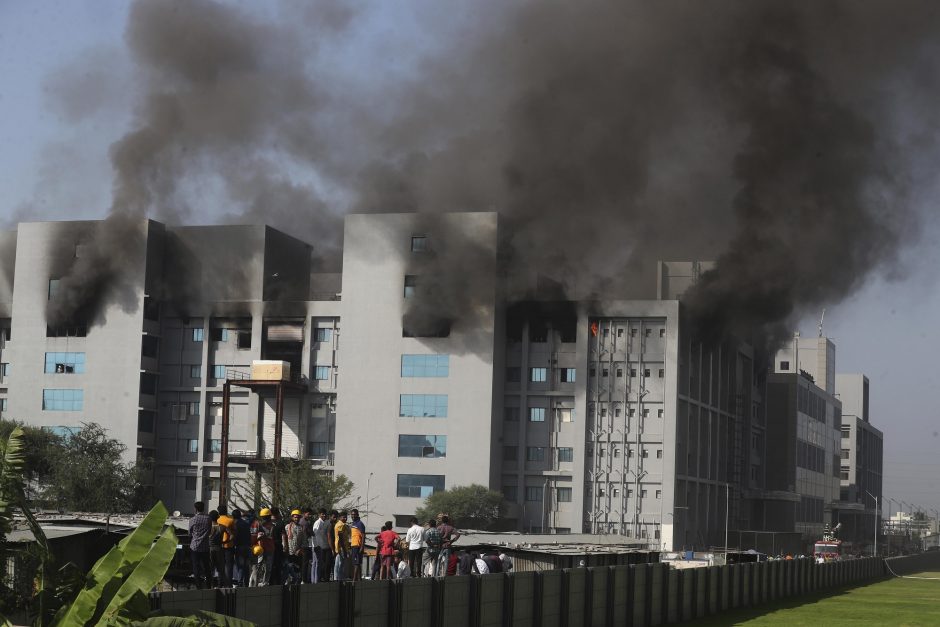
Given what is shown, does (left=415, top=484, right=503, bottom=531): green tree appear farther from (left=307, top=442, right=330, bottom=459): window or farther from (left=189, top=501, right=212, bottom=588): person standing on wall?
(left=189, top=501, right=212, bottom=588): person standing on wall

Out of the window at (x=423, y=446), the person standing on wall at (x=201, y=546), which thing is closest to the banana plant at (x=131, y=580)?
the person standing on wall at (x=201, y=546)

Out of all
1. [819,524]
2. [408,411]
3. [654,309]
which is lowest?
[819,524]

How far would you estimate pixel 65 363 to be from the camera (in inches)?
4424

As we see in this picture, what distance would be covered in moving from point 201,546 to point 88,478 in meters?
76.2

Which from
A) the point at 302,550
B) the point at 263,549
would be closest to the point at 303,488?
the point at 302,550

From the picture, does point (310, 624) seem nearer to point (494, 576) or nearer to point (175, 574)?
point (494, 576)

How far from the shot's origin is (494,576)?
29.4m

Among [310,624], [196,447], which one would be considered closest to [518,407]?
[196,447]

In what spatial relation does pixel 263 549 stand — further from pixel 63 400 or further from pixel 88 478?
pixel 63 400

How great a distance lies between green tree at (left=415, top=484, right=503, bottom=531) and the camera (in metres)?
100

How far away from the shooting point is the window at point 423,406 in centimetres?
10644

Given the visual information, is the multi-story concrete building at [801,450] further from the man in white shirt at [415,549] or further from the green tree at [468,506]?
the man in white shirt at [415,549]

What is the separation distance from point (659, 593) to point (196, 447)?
257 ft

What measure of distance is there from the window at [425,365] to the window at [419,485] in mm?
7778
